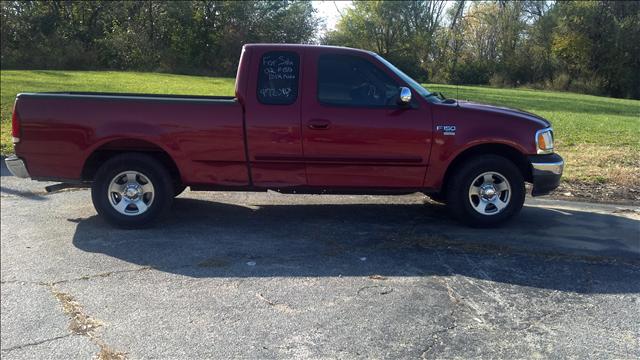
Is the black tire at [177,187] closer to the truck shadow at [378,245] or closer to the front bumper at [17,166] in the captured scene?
the truck shadow at [378,245]

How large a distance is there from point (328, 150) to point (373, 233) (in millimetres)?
980

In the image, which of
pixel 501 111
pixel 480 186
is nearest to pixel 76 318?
pixel 480 186

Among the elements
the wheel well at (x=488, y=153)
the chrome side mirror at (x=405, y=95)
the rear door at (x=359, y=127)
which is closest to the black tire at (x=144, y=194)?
the rear door at (x=359, y=127)

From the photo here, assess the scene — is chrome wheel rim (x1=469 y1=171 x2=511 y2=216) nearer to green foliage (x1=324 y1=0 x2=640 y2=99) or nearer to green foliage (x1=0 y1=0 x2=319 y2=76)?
green foliage (x1=0 y1=0 x2=319 y2=76)

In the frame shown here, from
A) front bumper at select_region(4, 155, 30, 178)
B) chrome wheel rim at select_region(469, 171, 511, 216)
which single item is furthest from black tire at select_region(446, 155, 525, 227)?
front bumper at select_region(4, 155, 30, 178)

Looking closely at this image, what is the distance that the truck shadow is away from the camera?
4.98 meters

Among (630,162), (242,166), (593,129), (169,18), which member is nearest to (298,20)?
(169,18)

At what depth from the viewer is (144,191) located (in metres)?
6.20

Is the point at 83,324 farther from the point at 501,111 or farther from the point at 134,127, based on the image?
the point at 501,111

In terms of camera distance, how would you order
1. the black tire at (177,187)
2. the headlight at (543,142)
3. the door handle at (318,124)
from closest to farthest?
the door handle at (318,124)
the headlight at (543,142)
the black tire at (177,187)

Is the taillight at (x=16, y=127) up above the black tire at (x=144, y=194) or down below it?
above

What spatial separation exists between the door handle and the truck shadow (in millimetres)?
1097

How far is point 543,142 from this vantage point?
6062 mm

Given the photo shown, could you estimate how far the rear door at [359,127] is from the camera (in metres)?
5.92
